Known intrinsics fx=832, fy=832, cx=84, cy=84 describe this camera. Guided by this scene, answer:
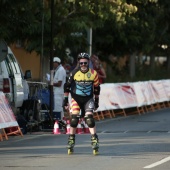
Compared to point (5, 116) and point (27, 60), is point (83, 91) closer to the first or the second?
point (5, 116)

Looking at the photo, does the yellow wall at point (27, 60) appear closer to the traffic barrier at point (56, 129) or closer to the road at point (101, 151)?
the road at point (101, 151)

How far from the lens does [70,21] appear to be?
2500 cm

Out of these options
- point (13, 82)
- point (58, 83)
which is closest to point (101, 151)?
point (13, 82)

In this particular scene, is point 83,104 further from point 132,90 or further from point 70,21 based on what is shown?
point 132,90

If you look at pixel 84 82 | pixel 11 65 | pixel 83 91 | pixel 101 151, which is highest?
pixel 11 65

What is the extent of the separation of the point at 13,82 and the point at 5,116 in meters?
2.54

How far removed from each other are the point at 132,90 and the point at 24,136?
364 inches

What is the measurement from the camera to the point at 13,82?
67.9 ft

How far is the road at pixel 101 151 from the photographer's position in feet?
43.8

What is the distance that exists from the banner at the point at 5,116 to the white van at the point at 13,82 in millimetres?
1501

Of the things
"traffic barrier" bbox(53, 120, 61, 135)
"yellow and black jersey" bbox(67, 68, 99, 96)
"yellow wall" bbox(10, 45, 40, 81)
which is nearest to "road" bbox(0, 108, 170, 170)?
"traffic barrier" bbox(53, 120, 61, 135)

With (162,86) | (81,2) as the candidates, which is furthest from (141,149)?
(162,86)

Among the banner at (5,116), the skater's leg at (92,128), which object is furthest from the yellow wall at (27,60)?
the skater's leg at (92,128)

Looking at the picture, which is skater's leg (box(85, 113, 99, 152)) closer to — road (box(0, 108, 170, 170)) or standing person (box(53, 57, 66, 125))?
road (box(0, 108, 170, 170))
